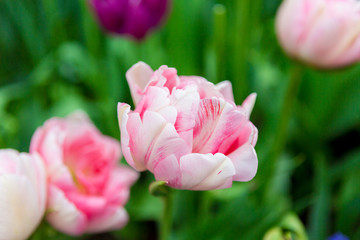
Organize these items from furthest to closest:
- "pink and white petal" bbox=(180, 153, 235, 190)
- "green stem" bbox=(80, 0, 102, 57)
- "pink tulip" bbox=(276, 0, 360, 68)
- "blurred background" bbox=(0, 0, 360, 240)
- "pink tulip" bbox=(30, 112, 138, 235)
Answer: "green stem" bbox=(80, 0, 102, 57) < "blurred background" bbox=(0, 0, 360, 240) < "pink tulip" bbox=(276, 0, 360, 68) < "pink tulip" bbox=(30, 112, 138, 235) < "pink and white petal" bbox=(180, 153, 235, 190)

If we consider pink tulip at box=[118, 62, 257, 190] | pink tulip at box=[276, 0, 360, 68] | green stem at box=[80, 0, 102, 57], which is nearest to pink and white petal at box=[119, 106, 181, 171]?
pink tulip at box=[118, 62, 257, 190]

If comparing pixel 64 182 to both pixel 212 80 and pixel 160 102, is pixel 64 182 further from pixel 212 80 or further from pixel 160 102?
pixel 212 80

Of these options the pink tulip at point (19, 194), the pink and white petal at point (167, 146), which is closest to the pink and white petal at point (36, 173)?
the pink tulip at point (19, 194)

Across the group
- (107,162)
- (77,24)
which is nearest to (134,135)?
(107,162)

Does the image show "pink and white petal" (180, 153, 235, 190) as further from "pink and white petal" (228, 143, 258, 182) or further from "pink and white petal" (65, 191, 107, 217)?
"pink and white petal" (65, 191, 107, 217)

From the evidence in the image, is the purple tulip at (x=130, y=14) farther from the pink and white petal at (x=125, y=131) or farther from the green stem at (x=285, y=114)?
the pink and white petal at (x=125, y=131)
